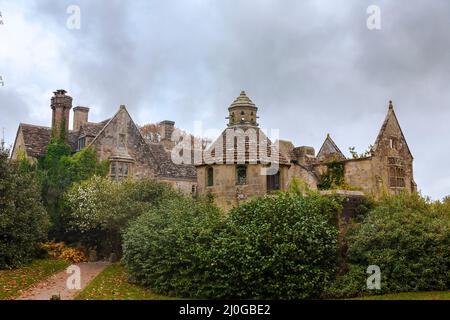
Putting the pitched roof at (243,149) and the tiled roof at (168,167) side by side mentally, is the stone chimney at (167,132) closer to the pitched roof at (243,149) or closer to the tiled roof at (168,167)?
the tiled roof at (168,167)

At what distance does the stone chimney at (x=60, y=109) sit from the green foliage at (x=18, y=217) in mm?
8226

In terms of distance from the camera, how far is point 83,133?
3516cm

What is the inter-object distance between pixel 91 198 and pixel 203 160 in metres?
6.65

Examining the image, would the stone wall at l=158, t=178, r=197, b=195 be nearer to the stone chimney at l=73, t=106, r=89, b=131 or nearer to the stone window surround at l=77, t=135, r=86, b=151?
the stone window surround at l=77, t=135, r=86, b=151

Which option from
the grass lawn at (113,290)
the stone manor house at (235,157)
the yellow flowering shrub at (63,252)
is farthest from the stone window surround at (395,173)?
the yellow flowering shrub at (63,252)

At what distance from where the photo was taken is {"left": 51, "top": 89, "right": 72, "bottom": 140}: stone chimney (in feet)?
112

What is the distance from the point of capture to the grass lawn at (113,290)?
57.5 feet

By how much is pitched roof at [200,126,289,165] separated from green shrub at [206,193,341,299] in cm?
807

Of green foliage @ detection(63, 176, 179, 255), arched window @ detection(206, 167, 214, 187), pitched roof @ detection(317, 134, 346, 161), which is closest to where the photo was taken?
green foliage @ detection(63, 176, 179, 255)

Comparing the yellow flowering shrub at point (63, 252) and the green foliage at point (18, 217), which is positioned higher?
the green foliage at point (18, 217)

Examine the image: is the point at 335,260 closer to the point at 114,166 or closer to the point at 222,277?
the point at 222,277

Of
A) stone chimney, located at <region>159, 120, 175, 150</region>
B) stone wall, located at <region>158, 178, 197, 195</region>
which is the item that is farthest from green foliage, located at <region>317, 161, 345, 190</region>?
stone chimney, located at <region>159, 120, 175, 150</region>

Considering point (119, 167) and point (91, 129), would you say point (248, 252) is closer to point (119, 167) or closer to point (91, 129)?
point (119, 167)
